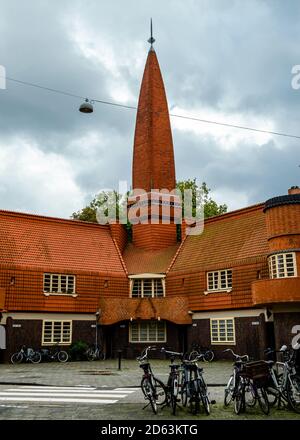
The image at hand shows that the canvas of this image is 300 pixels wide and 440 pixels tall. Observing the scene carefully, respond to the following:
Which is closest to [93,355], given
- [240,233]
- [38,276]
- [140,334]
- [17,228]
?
[140,334]

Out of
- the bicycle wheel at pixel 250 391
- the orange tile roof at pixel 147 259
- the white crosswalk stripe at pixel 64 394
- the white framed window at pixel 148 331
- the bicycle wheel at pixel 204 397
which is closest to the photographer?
the bicycle wheel at pixel 204 397

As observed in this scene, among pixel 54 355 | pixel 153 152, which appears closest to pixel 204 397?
pixel 54 355

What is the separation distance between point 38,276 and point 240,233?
12217 millimetres

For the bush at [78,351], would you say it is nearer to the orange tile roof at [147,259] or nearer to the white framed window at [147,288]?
the white framed window at [147,288]

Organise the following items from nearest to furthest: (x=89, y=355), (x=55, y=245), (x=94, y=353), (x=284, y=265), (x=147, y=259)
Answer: (x=284, y=265), (x=89, y=355), (x=94, y=353), (x=55, y=245), (x=147, y=259)

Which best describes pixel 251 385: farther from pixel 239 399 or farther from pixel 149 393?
pixel 149 393

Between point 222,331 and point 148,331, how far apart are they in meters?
5.13

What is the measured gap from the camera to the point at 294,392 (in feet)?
35.4

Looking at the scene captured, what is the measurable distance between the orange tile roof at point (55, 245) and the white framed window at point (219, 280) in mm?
6543

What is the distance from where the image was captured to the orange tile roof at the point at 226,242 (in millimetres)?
28547

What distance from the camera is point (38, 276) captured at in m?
29.5

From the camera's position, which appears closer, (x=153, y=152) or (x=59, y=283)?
(x=59, y=283)

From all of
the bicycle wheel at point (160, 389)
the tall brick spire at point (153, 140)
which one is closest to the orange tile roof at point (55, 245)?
the tall brick spire at point (153, 140)

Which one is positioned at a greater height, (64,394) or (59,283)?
(59,283)
